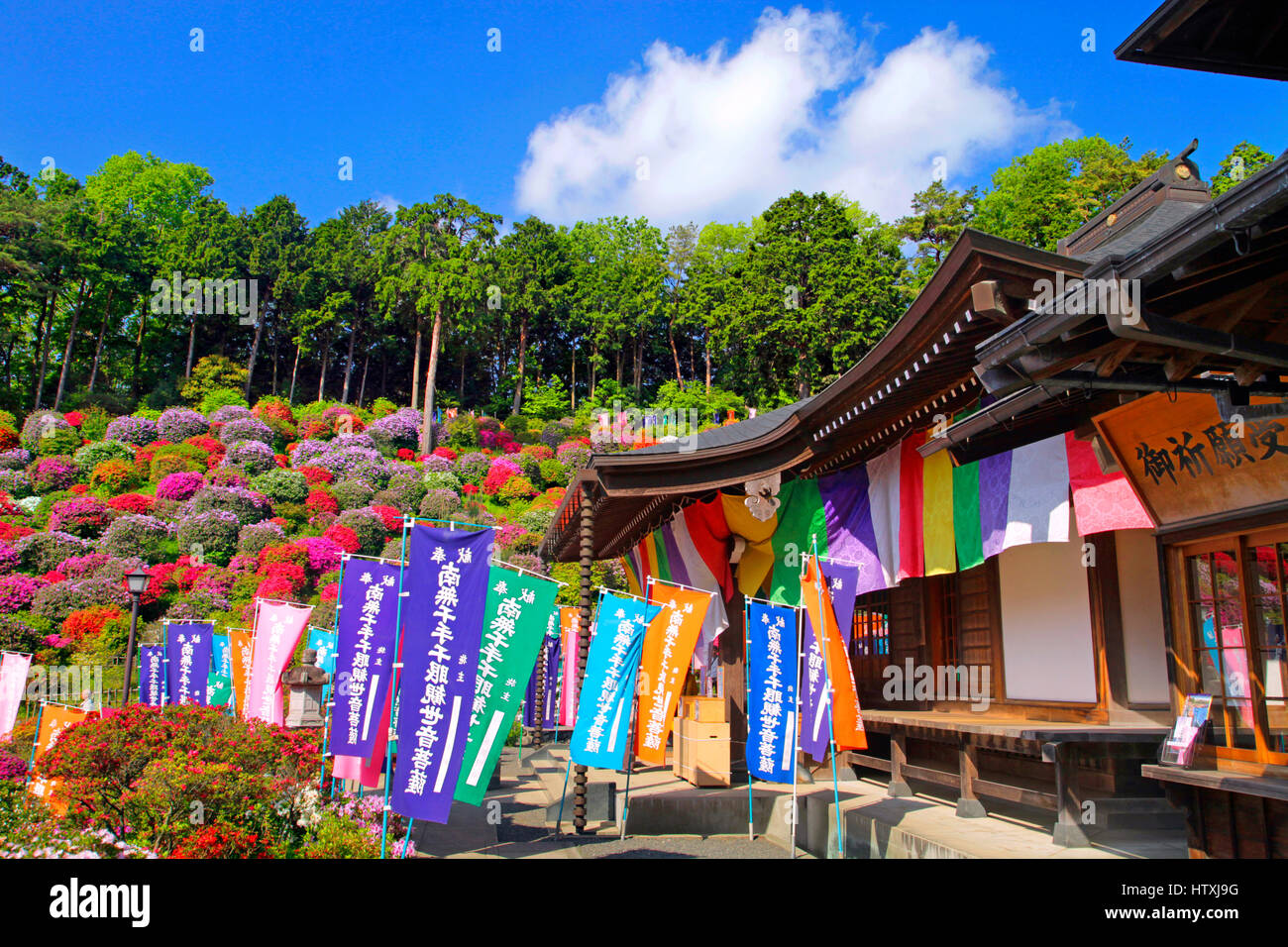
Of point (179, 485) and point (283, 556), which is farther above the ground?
point (179, 485)

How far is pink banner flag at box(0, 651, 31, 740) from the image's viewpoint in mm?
12953

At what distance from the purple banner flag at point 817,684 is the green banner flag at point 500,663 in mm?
2845

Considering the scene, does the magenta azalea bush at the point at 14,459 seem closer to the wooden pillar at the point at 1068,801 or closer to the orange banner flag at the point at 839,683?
the orange banner flag at the point at 839,683

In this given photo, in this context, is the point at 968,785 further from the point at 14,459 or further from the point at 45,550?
the point at 14,459

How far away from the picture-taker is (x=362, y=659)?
8.71 m

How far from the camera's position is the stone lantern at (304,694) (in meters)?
16.8

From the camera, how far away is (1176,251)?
13.1 ft

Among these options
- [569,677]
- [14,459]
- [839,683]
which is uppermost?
[14,459]

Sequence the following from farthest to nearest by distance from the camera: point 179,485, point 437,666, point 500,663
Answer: point 179,485 → point 500,663 → point 437,666

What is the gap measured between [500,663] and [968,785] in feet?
18.7

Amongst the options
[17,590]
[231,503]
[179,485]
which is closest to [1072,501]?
[17,590]

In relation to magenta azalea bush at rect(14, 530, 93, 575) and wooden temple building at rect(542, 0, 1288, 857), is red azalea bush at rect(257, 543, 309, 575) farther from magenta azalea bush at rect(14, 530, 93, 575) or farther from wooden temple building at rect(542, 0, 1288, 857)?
wooden temple building at rect(542, 0, 1288, 857)

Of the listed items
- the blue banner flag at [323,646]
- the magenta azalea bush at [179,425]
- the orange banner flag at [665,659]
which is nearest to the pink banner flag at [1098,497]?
the orange banner flag at [665,659]

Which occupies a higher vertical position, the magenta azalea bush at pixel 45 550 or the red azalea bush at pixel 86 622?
the magenta azalea bush at pixel 45 550
